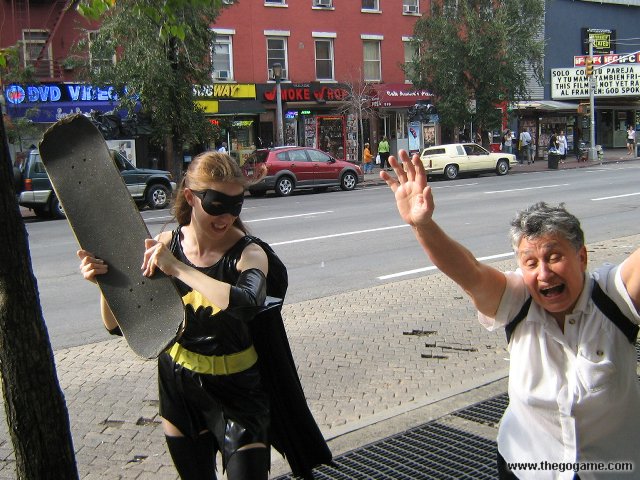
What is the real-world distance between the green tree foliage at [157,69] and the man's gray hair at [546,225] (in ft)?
67.3

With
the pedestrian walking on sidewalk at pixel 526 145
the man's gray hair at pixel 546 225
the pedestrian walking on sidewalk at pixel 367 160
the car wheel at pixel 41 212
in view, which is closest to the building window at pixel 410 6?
the pedestrian walking on sidewalk at pixel 526 145

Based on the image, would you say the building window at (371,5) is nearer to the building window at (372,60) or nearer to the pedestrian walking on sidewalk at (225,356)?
the building window at (372,60)

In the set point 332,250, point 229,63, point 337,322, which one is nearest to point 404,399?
point 337,322

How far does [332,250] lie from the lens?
12297 mm

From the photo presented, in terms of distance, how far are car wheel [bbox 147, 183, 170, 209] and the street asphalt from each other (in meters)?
14.2

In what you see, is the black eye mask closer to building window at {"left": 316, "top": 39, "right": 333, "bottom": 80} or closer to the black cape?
the black cape

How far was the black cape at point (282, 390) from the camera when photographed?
2.94 meters

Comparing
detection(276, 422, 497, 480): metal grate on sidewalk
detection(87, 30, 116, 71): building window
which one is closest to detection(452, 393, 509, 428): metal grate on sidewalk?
detection(276, 422, 497, 480): metal grate on sidewalk

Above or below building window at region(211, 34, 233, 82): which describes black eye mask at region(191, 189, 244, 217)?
below

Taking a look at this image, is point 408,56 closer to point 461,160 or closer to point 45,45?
point 461,160

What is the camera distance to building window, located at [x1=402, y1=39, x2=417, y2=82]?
116 feet

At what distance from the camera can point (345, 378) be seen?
19.4ft

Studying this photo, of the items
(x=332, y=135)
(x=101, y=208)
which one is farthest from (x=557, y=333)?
(x=332, y=135)

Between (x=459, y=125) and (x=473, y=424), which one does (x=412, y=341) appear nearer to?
(x=473, y=424)
